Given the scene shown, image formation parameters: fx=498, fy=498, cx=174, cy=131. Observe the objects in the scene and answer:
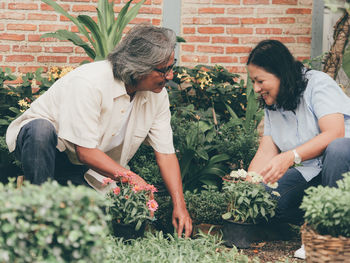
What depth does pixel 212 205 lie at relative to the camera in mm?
3254

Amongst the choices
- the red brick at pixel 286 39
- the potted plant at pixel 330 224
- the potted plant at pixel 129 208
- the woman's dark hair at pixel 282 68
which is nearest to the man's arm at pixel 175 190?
the potted plant at pixel 129 208

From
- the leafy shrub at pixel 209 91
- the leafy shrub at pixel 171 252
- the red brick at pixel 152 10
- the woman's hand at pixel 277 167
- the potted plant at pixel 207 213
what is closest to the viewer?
the leafy shrub at pixel 171 252

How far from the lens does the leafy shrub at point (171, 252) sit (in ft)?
8.18

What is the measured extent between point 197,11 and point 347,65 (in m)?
1.59

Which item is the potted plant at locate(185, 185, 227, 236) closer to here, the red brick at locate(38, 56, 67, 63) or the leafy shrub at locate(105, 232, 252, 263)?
the leafy shrub at locate(105, 232, 252, 263)

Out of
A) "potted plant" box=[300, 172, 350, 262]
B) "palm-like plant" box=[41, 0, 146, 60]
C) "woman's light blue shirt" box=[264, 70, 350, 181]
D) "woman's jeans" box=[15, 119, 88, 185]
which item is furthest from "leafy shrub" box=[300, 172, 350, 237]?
"palm-like plant" box=[41, 0, 146, 60]

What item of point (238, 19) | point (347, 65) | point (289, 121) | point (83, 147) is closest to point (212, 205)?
point (289, 121)

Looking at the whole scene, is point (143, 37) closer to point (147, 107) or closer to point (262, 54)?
point (147, 107)

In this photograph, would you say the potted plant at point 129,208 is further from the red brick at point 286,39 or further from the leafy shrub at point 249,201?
the red brick at point 286,39

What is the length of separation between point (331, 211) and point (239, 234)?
Result: 3.22 ft

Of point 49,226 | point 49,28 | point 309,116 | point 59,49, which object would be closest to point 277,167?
point 309,116

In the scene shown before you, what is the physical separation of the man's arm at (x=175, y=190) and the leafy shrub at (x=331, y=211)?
37.4 inches

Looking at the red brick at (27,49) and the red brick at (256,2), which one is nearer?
the red brick at (27,49)

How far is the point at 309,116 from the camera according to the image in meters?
2.93
